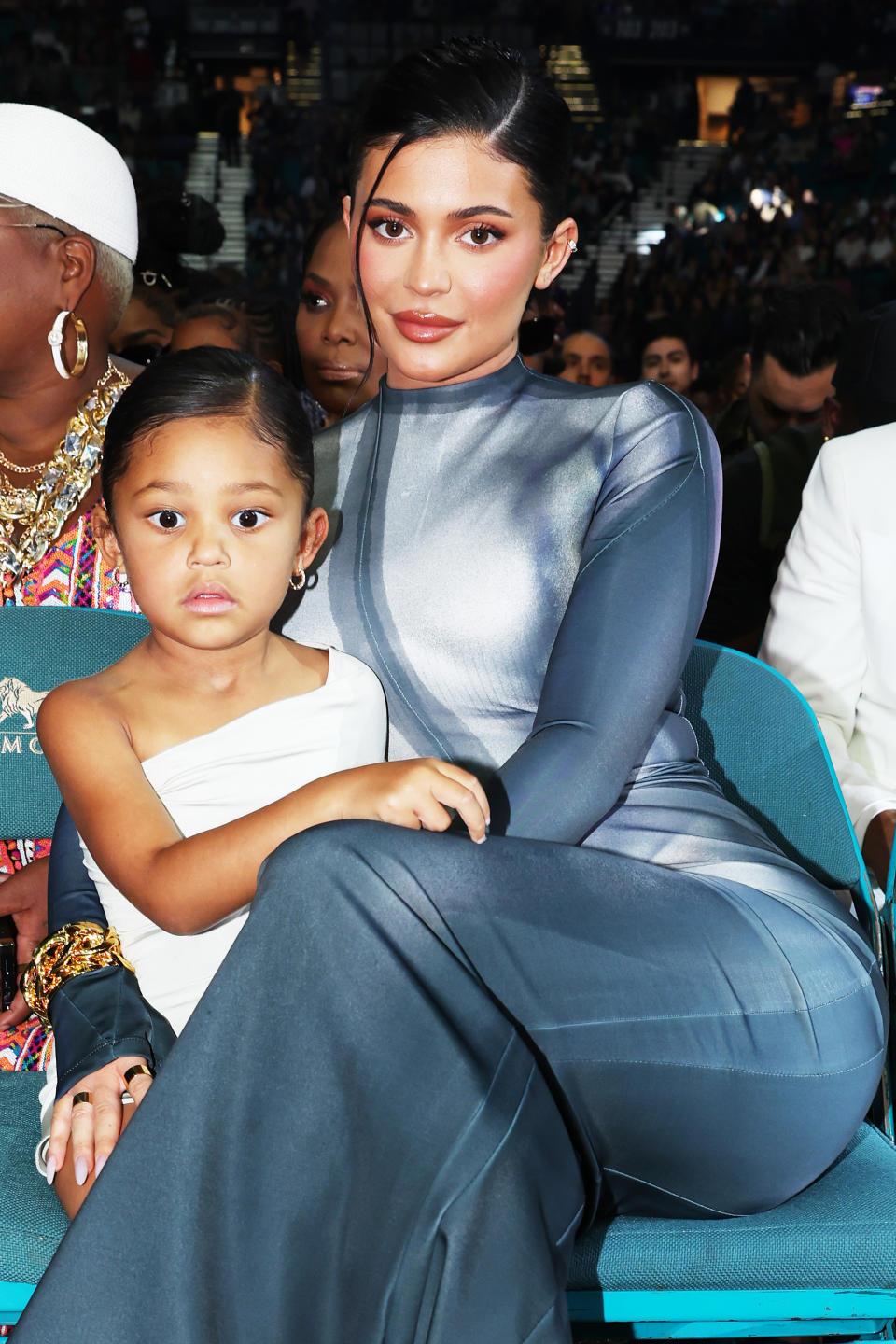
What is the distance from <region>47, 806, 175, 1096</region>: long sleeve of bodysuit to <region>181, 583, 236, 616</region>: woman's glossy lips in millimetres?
307

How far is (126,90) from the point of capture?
53.6ft

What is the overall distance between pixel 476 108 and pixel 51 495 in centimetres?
76

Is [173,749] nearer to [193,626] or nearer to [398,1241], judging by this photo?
[193,626]

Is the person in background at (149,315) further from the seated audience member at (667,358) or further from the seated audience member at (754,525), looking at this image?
the seated audience member at (667,358)

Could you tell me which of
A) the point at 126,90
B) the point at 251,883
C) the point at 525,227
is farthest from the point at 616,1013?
the point at 126,90

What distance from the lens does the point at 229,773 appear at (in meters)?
1.36

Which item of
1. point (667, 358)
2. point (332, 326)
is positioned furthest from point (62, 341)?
point (667, 358)

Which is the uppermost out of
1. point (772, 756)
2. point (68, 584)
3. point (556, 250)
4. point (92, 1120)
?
point (556, 250)

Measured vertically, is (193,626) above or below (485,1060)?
above

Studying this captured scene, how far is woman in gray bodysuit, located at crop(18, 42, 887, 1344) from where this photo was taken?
93cm

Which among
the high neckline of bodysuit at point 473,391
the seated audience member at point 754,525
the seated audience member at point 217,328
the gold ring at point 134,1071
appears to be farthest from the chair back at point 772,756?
the seated audience member at point 217,328

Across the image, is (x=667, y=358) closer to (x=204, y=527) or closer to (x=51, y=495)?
(x=51, y=495)

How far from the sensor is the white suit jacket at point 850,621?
6.23 feet

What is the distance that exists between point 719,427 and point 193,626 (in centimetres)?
363
